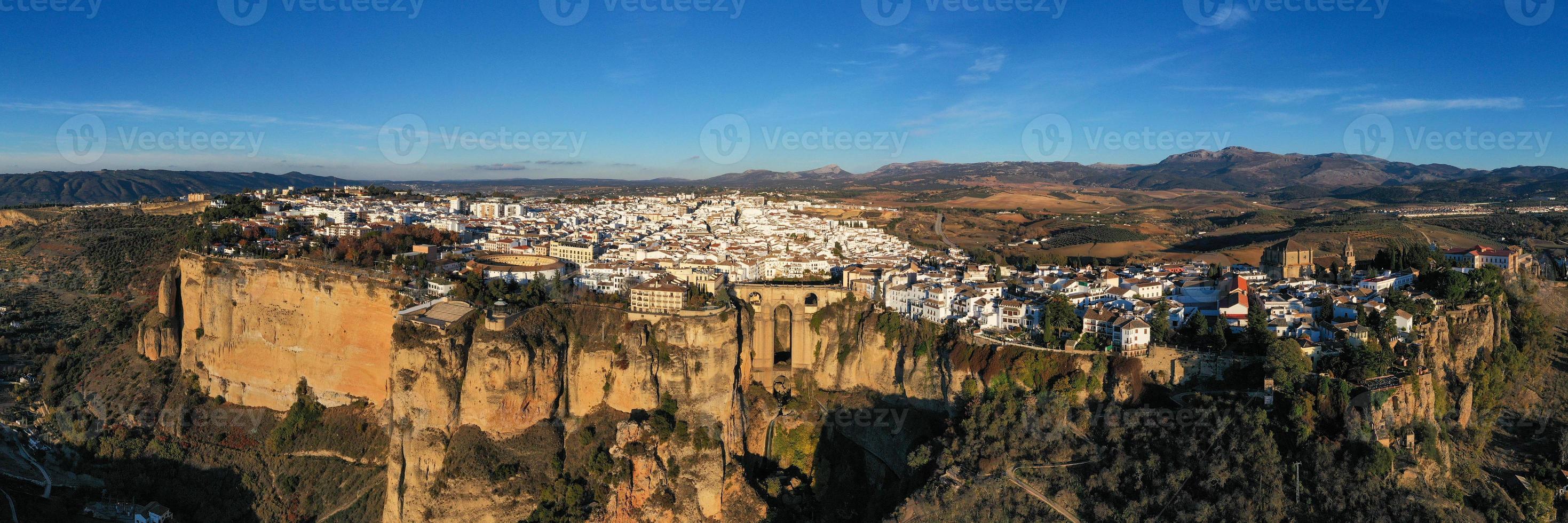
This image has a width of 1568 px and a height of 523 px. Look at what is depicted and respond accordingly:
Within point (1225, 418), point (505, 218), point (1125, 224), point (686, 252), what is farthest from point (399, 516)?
point (1125, 224)

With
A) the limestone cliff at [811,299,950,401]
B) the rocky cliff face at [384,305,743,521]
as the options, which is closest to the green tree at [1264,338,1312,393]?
the limestone cliff at [811,299,950,401]

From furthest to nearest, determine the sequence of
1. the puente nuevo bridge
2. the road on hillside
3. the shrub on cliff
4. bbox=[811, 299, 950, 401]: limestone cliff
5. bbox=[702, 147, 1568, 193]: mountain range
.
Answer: bbox=[702, 147, 1568, 193]: mountain range < the road on hillside < the puente nuevo bridge < the shrub on cliff < bbox=[811, 299, 950, 401]: limestone cliff

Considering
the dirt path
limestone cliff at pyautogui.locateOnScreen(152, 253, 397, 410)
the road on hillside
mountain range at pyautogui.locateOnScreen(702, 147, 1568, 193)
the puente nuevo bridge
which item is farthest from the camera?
mountain range at pyautogui.locateOnScreen(702, 147, 1568, 193)

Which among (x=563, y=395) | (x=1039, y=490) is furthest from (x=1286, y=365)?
(x=563, y=395)

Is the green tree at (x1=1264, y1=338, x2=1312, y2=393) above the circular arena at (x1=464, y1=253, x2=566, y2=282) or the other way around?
the other way around

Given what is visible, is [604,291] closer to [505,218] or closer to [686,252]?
[686,252]

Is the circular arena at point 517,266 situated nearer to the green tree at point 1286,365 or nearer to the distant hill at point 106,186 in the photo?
the green tree at point 1286,365

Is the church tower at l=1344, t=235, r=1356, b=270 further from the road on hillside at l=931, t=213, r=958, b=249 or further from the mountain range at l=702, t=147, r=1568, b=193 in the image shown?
the mountain range at l=702, t=147, r=1568, b=193
